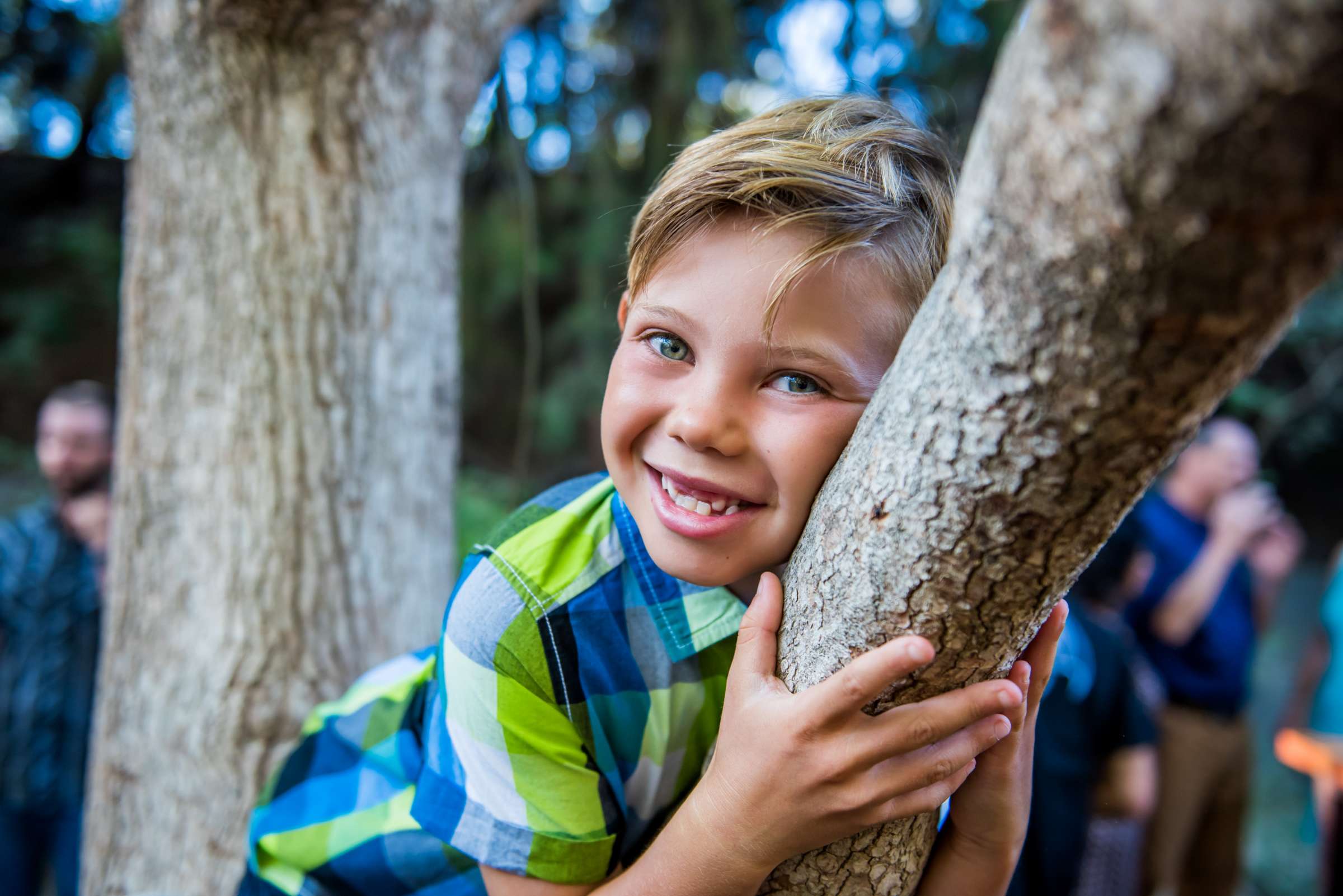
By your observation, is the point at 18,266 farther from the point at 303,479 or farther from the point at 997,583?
the point at 997,583

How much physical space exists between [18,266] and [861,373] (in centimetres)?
736

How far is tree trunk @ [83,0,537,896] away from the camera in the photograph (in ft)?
6.48

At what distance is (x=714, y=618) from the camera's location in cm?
117

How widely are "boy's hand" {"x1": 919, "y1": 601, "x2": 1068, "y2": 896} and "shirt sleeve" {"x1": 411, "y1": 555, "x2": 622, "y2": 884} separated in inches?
16.4

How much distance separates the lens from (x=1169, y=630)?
3844 millimetres

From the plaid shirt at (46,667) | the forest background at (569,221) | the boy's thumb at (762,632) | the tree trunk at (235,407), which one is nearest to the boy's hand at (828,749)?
the boy's thumb at (762,632)

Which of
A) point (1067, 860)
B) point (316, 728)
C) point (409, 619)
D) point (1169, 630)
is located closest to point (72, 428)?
point (409, 619)


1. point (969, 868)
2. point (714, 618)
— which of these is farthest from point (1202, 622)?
point (714, 618)

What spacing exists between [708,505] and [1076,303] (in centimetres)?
48

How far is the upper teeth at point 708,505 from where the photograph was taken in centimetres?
100

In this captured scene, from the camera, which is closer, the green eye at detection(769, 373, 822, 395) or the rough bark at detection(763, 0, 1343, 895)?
the rough bark at detection(763, 0, 1343, 895)

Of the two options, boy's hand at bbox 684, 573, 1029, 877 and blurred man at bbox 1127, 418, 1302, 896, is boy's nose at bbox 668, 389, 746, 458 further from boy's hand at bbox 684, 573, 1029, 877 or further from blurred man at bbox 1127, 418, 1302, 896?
blurred man at bbox 1127, 418, 1302, 896

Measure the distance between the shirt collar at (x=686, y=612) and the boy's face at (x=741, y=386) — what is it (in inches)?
5.2

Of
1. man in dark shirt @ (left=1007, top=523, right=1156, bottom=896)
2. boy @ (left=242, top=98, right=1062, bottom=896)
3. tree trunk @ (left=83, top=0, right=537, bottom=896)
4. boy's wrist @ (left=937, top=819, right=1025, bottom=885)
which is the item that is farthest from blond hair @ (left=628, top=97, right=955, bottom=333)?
man in dark shirt @ (left=1007, top=523, right=1156, bottom=896)
